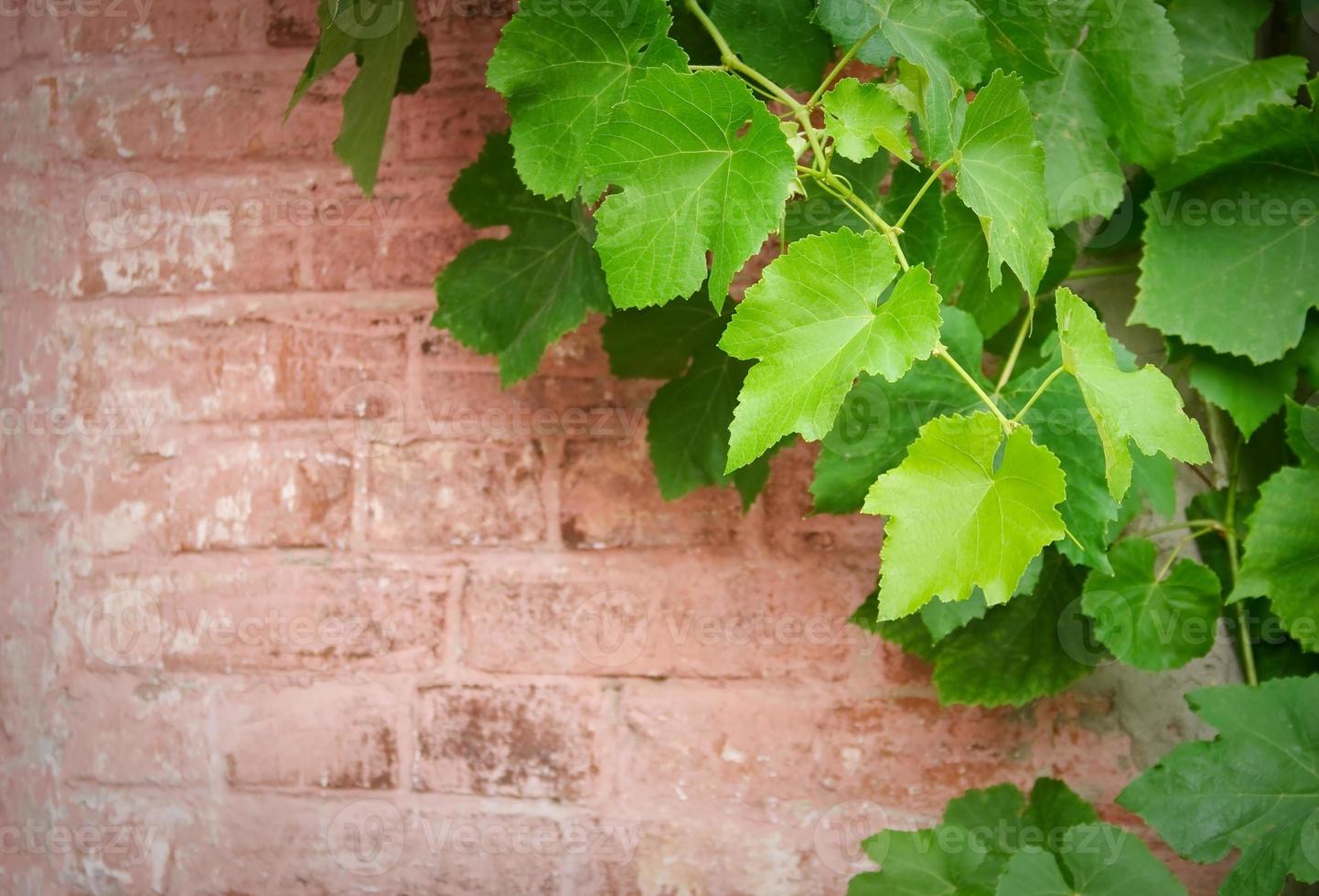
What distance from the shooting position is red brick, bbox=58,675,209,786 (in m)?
1.13

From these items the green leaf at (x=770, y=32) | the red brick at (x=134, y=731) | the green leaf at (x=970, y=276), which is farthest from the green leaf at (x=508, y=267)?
the red brick at (x=134, y=731)

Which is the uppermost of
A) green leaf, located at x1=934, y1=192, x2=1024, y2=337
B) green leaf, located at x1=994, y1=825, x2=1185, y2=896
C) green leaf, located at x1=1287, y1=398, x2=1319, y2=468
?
green leaf, located at x1=934, y1=192, x2=1024, y2=337

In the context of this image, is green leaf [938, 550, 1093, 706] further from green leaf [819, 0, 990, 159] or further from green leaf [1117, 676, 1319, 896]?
green leaf [819, 0, 990, 159]

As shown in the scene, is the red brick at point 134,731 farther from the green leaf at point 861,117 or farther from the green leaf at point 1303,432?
the green leaf at point 1303,432

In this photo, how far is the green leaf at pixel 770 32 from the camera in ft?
2.57

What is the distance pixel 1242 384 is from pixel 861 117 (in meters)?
0.49

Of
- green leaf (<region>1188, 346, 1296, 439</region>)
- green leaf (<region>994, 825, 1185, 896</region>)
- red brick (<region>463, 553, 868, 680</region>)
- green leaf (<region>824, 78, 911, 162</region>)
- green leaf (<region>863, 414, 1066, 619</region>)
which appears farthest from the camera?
red brick (<region>463, 553, 868, 680</region>)

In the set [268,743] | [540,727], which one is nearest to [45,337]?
[268,743]

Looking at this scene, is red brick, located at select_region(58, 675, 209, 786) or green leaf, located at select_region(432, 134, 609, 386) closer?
green leaf, located at select_region(432, 134, 609, 386)

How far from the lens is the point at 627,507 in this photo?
105 cm

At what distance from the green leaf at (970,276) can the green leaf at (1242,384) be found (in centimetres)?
17

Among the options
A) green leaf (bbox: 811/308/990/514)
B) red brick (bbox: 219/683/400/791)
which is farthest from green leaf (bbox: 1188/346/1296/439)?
red brick (bbox: 219/683/400/791)

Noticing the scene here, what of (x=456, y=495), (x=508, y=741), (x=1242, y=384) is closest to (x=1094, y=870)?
(x=1242, y=384)

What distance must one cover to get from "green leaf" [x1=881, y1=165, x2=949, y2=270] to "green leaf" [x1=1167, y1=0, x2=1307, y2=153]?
0.31 metres
